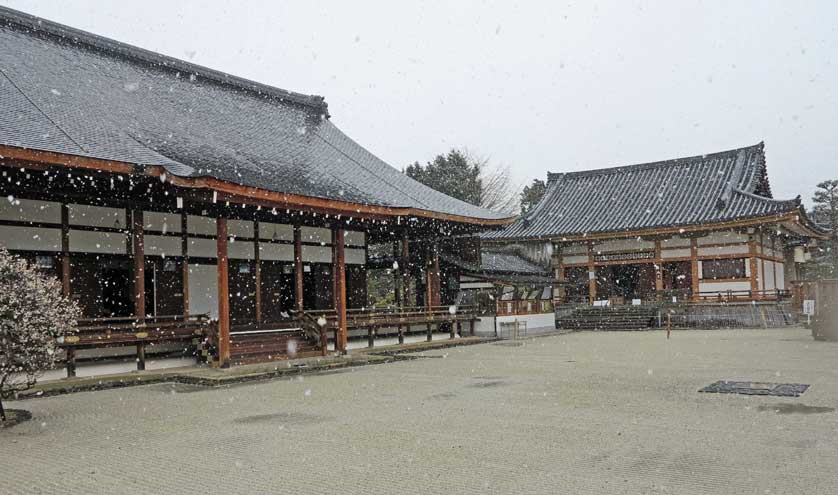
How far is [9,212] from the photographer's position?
41.7 feet

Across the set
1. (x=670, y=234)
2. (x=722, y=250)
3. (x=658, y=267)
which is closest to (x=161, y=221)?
(x=670, y=234)

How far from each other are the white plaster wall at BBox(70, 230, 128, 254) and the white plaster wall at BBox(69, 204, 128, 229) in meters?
0.19

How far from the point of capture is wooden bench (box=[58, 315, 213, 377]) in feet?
41.0

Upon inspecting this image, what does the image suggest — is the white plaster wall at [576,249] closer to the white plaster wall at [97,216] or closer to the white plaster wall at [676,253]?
the white plaster wall at [676,253]

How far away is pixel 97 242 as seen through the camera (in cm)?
1397

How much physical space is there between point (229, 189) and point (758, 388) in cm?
990

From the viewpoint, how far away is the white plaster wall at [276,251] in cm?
1781

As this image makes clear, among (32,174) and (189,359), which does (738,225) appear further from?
(32,174)

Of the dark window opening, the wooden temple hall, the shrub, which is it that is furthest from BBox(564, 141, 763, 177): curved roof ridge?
the shrub

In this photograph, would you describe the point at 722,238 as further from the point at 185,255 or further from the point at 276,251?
the point at 185,255

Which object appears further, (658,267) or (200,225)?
(658,267)

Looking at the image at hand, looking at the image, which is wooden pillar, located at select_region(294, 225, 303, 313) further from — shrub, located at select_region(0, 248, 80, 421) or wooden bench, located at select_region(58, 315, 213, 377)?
shrub, located at select_region(0, 248, 80, 421)

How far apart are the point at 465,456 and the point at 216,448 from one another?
2595 mm

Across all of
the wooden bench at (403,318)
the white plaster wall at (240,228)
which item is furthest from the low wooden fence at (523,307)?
the white plaster wall at (240,228)
